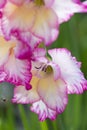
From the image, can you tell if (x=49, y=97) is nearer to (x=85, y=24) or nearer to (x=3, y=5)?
(x=3, y=5)

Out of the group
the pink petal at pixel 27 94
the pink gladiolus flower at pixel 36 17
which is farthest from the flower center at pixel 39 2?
the pink petal at pixel 27 94

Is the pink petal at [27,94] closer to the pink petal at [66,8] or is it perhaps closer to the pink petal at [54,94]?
the pink petal at [54,94]

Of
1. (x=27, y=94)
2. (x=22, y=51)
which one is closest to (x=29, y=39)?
(x=22, y=51)

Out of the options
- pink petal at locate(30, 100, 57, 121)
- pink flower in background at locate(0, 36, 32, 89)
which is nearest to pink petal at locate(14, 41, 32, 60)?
pink flower in background at locate(0, 36, 32, 89)

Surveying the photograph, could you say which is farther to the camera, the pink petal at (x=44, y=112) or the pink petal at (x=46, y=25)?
the pink petal at (x=44, y=112)

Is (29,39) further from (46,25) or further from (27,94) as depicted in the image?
(27,94)

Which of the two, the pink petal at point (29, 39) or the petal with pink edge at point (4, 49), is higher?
the pink petal at point (29, 39)

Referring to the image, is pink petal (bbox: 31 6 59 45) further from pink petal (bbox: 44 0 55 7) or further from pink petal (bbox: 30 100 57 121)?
pink petal (bbox: 30 100 57 121)
